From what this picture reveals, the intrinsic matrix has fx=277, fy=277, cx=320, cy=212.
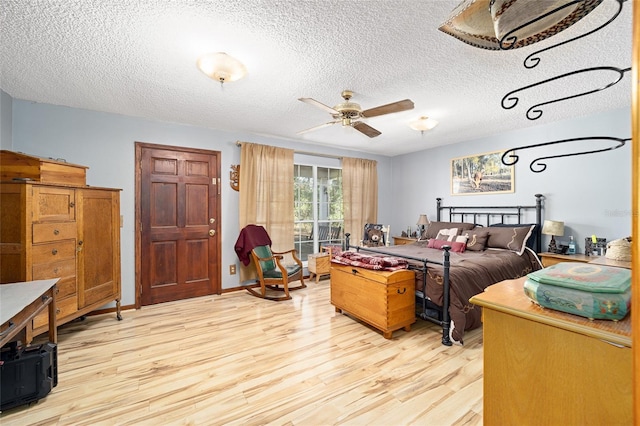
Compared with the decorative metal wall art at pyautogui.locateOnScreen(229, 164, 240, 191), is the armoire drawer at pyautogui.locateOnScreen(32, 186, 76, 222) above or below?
below

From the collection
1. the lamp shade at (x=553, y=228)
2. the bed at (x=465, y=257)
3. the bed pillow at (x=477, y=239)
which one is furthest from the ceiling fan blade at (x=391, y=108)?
the lamp shade at (x=553, y=228)

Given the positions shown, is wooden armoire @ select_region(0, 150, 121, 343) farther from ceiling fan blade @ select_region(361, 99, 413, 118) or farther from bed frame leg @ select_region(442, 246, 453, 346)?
bed frame leg @ select_region(442, 246, 453, 346)

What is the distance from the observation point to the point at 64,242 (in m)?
2.59

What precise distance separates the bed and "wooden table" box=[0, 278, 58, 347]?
3.03 meters

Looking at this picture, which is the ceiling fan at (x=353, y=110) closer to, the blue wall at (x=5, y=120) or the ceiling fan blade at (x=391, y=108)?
the ceiling fan blade at (x=391, y=108)

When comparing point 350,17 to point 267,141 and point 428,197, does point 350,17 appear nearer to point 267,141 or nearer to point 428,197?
point 267,141

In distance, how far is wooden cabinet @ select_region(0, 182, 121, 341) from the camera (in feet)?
7.48

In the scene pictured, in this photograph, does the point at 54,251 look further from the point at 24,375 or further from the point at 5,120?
the point at 5,120

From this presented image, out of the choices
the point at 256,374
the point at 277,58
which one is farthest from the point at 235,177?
the point at 256,374

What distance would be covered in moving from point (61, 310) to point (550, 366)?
3.54 meters

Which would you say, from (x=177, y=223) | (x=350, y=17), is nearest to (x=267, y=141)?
(x=177, y=223)

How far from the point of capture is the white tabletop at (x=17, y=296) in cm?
155

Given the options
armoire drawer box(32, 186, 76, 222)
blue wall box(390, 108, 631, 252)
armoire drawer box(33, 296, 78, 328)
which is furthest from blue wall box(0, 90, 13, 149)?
blue wall box(390, 108, 631, 252)

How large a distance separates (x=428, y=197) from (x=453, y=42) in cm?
368
